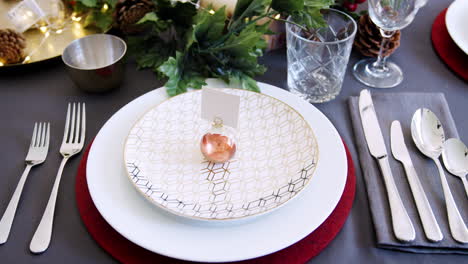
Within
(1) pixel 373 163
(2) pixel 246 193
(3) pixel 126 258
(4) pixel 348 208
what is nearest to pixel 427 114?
(1) pixel 373 163

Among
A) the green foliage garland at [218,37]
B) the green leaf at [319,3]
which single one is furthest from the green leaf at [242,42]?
the green leaf at [319,3]

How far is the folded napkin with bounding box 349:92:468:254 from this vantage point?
54 cm

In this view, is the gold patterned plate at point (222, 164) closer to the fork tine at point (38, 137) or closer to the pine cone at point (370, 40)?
the fork tine at point (38, 137)

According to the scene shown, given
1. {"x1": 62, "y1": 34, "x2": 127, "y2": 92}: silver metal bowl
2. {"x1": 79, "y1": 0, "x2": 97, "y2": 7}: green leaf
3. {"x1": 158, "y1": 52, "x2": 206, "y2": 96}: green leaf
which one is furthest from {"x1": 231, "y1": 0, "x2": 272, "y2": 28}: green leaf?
{"x1": 79, "y1": 0, "x2": 97, "y2": 7}: green leaf

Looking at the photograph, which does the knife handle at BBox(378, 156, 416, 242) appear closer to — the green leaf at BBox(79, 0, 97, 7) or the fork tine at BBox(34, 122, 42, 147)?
the fork tine at BBox(34, 122, 42, 147)

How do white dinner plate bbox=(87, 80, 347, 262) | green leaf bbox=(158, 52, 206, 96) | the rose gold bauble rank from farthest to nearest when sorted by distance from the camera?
green leaf bbox=(158, 52, 206, 96) → the rose gold bauble → white dinner plate bbox=(87, 80, 347, 262)

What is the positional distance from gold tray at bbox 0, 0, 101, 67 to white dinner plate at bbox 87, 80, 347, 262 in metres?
0.34

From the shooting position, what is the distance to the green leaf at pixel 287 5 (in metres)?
0.75

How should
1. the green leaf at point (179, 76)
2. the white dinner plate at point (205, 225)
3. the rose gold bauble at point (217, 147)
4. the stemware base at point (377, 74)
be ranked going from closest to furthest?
the white dinner plate at point (205, 225), the rose gold bauble at point (217, 147), the green leaf at point (179, 76), the stemware base at point (377, 74)

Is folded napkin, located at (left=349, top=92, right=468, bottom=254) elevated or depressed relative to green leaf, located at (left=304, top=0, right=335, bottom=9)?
depressed

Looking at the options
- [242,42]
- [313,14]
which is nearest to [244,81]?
[242,42]

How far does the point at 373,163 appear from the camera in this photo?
65 centimetres

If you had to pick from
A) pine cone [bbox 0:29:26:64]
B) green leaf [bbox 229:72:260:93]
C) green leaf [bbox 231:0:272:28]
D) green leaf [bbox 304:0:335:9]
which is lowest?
green leaf [bbox 229:72:260:93]

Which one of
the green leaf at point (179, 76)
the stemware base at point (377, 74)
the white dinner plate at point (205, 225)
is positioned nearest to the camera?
the white dinner plate at point (205, 225)
